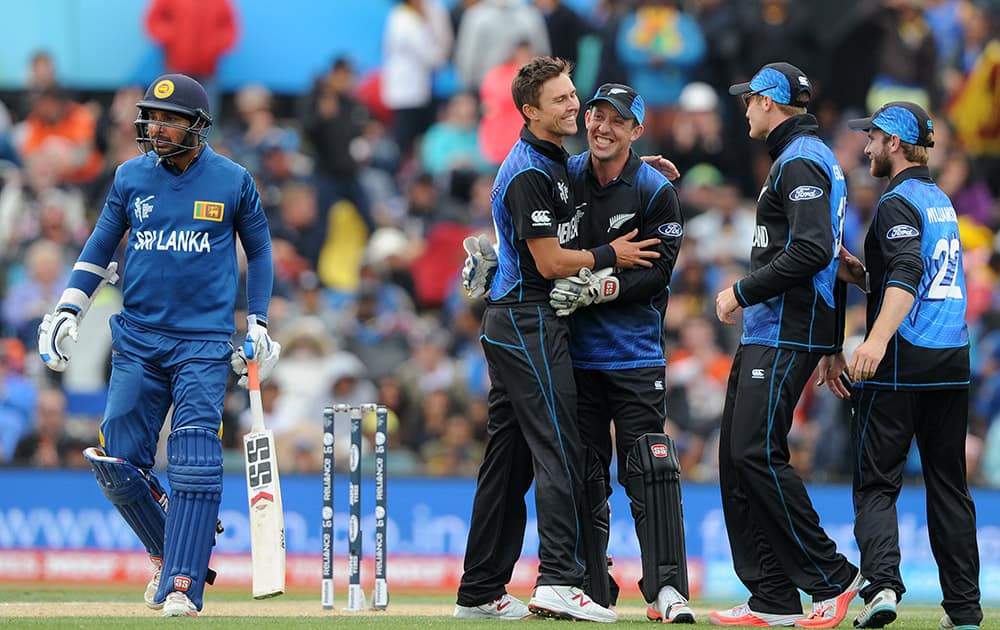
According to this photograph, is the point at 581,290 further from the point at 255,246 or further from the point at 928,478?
the point at 928,478

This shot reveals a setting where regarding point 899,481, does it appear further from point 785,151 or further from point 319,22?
point 319,22

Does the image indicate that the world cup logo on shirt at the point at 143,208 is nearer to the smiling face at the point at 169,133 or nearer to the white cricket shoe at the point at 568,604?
the smiling face at the point at 169,133

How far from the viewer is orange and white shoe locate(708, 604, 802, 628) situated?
332 inches

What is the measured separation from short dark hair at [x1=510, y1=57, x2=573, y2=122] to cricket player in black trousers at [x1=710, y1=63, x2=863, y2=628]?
106 centimetres

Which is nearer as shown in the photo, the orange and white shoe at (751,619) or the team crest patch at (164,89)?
the orange and white shoe at (751,619)

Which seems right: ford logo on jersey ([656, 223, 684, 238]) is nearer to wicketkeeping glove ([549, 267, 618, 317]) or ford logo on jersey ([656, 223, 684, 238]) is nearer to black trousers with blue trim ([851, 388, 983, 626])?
wicketkeeping glove ([549, 267, 618, 317])

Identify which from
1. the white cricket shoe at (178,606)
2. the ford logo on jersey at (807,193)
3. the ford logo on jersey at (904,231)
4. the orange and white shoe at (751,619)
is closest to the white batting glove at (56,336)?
the white cricket shoe at (178,606)

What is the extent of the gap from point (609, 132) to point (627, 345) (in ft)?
3.59

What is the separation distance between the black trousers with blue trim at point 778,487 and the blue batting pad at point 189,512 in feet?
8.77

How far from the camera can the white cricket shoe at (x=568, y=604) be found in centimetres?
821

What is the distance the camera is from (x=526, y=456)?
28.9 feet

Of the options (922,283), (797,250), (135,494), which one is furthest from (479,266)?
(922,283)

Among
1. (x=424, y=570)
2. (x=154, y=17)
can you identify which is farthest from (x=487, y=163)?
(x=424, y=570)

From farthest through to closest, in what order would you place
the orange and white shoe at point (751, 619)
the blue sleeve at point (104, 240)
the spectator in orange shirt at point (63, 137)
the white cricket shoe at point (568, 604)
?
1. the spectator in orange shirt at point (63, 137)
2. the blue sleeve at point (104, 240)
3. the orange and white shoe at point (751, 619)
4. the white cricket shoe at point (568, 604)
